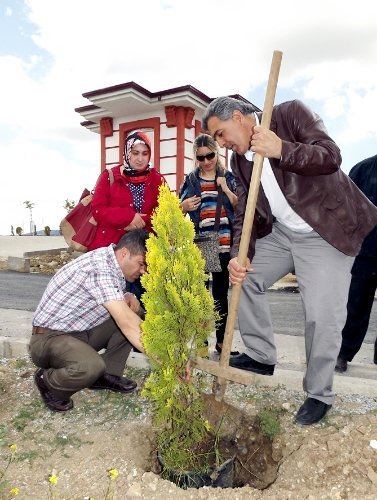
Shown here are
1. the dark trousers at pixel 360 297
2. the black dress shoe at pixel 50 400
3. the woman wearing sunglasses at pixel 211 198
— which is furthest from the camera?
the woman wearing sunglasses at pixel 211 198

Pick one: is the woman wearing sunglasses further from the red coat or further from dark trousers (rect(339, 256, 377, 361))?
dark trousers (rect(339, 256, 377, 361))

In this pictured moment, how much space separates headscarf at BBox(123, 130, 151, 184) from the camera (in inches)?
170

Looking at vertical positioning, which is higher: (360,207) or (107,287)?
(360,207)

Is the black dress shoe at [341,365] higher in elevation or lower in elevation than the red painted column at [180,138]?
lower

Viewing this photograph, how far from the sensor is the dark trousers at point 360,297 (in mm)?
4430

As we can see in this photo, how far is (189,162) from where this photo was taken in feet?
53.4

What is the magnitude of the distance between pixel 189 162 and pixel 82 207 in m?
12.0

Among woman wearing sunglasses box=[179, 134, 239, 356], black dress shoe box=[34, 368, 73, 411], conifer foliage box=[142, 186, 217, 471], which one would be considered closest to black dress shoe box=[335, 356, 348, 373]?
woman wearing sunglasses box=[179, 134, 239, 356]

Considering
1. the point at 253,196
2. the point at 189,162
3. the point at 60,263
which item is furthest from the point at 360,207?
the point at 60,263

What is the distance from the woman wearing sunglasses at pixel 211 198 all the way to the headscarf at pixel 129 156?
0.47 metres

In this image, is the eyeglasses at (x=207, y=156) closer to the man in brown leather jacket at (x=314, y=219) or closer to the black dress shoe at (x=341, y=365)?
the man in brown leather jacket at (x=314, y=219)

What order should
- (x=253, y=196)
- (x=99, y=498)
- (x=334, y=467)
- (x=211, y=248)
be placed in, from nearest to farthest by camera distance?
(x=99, y=498) < (x=334, y=467) < (x=253, y=196) < (x=211, y=248)

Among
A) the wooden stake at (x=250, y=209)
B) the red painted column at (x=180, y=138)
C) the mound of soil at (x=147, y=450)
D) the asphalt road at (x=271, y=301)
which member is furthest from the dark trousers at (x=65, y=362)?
the red painted column at (x=180, y=138)

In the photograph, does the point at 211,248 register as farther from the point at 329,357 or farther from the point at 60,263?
the point at 60,263
